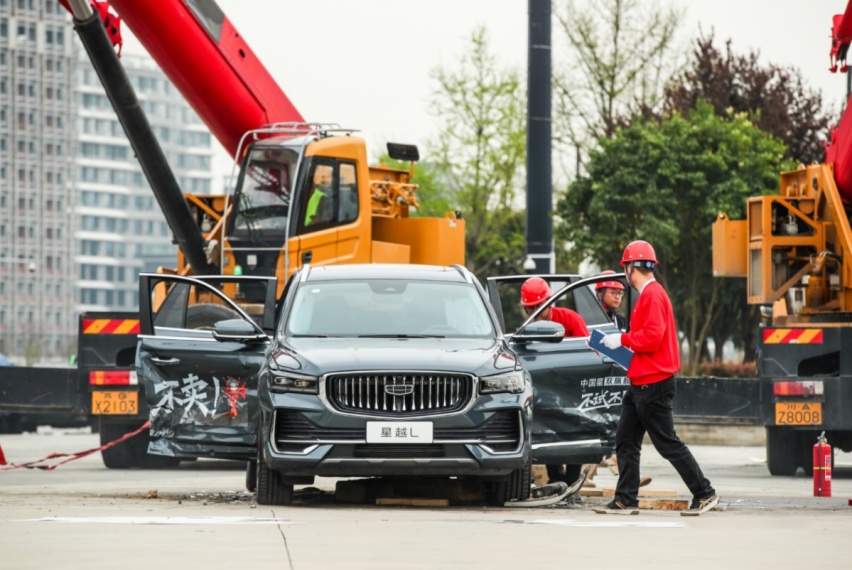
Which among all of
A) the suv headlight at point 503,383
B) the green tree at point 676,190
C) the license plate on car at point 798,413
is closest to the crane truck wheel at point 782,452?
the license plate on car at point 798,413

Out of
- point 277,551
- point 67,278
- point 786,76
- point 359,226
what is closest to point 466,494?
point 277,551

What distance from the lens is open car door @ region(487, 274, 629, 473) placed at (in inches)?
536

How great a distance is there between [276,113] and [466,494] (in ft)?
29.4

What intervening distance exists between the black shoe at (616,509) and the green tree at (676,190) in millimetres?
35422

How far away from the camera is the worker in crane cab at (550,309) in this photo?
1463 centimetres

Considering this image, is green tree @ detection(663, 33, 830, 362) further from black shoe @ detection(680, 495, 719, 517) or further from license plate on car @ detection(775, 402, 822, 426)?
black shoe @ detection(680, 495, 719, 517)

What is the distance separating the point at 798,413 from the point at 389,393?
726 centimetres

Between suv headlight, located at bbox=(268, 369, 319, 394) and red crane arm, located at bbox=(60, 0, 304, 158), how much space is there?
7647mm

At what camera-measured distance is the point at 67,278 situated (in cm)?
17838

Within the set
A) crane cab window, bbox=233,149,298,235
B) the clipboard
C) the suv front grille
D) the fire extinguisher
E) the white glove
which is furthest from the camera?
crane cab window, bbox=233,149,298,235

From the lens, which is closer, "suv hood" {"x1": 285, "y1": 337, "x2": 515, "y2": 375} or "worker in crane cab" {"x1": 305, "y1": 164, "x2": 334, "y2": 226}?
"suv hood" {"x1": 285, "y1": 337, "x2": 515, "y2": 375}

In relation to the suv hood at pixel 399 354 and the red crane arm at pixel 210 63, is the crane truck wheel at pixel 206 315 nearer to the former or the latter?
the suv hood at pixel 399 354

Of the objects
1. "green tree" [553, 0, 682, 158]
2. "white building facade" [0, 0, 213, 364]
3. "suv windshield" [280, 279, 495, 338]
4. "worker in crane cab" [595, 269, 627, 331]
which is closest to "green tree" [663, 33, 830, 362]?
"green tree" [553, 0, 682, 158]

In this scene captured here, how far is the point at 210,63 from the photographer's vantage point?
66.7 feet
